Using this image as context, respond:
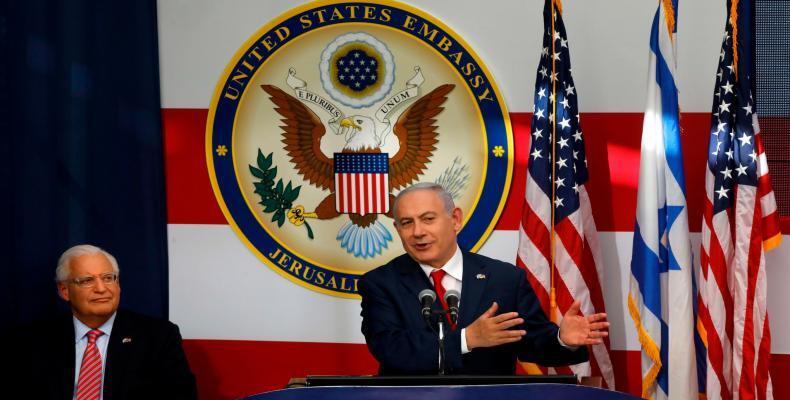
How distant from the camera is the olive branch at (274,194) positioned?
15.1ft

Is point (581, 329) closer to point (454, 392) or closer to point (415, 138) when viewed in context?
point (454, 392)

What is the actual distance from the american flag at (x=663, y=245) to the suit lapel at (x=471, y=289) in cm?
103

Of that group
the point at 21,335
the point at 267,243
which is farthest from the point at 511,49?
the point at 21,335

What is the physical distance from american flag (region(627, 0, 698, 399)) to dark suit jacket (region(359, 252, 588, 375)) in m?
0.88

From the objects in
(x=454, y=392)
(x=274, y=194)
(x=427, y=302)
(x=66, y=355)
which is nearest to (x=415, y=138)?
(x=274, y=194)

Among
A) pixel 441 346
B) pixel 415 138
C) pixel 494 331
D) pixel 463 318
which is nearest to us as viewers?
pixel 441 346

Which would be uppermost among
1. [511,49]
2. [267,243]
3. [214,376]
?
[511,49]

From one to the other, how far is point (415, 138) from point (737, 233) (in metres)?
1.50

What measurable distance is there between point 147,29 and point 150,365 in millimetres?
1668

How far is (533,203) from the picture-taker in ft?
13.5

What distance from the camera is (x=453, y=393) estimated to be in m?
2.53

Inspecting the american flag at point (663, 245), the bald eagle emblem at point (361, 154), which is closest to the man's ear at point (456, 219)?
the american flag at point (663, 245)

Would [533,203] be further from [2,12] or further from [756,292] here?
[2,12]

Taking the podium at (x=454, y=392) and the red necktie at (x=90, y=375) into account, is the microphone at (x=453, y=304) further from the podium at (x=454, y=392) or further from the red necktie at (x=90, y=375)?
the red necktie at (x=90, y=375)
